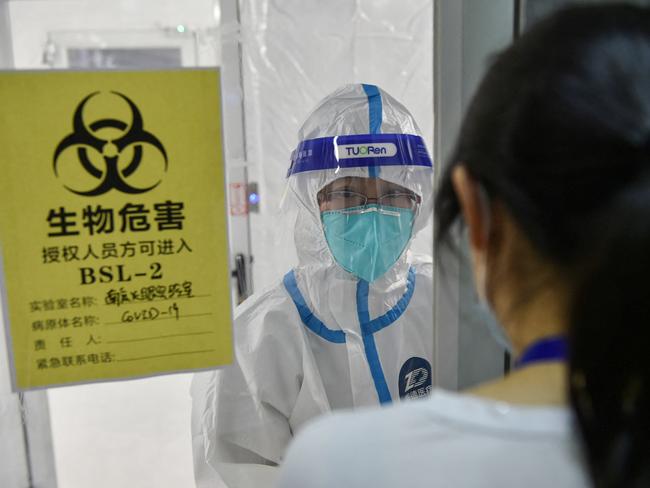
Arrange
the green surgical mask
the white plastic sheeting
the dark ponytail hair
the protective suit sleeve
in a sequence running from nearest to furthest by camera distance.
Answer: the dark ponytail hair, the protective suit sleeve, the green surgical mask, the white plastic sheeting

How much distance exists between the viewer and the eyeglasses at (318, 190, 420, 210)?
3.87 ft

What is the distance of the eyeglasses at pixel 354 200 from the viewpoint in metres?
1.18

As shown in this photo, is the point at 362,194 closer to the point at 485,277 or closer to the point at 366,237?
the point at 366,237

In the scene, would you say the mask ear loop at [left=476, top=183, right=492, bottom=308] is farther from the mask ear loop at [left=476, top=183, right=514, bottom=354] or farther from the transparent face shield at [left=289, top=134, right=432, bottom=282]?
the transparent face shield at [left=289, top=134, right=432, bottom=282]

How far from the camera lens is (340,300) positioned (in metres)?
1.23

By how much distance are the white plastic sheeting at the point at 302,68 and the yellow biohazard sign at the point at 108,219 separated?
0.88 meters

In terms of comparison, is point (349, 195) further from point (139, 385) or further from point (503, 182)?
point (503, 182)

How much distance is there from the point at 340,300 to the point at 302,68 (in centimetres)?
73

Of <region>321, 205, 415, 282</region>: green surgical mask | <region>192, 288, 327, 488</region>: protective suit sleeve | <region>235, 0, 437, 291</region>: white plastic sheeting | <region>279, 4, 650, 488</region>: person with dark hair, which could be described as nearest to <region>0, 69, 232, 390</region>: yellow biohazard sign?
<region>279, 4, 650, 488</region>: person with dark hair

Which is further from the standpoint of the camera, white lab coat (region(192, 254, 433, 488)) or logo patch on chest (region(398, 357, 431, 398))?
logo patch on chest (region(398, 357, 431, 398))

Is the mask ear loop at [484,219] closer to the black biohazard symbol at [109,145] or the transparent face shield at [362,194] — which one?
the black biohazard symbol at [109,145]

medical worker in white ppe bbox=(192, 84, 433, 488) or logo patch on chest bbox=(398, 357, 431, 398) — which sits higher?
medical worker in white ppe bbox=(192, 84, 433, 488)

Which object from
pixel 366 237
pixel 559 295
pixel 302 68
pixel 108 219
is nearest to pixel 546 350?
pixel 559 295

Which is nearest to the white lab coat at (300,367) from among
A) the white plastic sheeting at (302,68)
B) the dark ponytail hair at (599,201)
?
the white plastic sheeting at (302,68)
